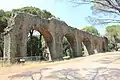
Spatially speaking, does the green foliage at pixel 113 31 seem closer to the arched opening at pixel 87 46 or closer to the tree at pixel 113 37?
the tree at pixel 113 37

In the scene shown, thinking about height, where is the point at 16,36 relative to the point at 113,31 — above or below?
below

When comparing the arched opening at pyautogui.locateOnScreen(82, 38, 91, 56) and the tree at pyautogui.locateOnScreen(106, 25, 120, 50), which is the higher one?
the tree at pyautogui.locateOnScreen(106, 25, 120, 50)

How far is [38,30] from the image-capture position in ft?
70.7

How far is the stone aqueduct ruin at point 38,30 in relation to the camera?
677 inches

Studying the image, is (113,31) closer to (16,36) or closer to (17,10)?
(17,10)

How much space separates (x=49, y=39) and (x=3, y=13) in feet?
46.7

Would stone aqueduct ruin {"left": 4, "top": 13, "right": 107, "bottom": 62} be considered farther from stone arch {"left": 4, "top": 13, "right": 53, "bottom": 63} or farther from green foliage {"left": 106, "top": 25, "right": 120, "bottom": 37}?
green foliage {"left": 106, "top": 25, "right": 120, "bottom": 37}

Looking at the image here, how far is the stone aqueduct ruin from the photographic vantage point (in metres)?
17.2

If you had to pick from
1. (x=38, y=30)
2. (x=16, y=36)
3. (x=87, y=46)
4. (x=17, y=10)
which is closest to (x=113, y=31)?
(x=87, y=46)

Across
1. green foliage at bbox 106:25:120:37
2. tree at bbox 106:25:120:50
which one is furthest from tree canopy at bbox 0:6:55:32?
tree at bbox 106:25:120:50

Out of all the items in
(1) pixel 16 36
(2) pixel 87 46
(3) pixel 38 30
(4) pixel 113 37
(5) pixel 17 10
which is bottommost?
(2) pixel 87 46

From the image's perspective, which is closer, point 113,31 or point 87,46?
point 87,46

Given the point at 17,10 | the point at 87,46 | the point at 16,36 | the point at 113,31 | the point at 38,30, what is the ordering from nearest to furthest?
1. the point at 16,36
2. the point at 38,30
3. the point at 17,10
4. the point at 87,46
5. the point at 113,31

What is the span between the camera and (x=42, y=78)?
8.55 m
